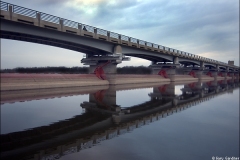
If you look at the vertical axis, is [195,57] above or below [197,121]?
above

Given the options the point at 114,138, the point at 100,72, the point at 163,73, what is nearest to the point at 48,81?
the point at 100,72

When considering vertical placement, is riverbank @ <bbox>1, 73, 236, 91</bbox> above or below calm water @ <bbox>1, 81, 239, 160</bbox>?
above

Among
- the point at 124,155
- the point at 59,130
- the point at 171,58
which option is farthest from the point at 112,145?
the point at 171,58

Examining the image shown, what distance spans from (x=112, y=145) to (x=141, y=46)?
42.0 meters

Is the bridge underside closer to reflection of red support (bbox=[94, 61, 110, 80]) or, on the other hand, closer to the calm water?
reflection of red support (bbox=[94, 61, 110, 80])

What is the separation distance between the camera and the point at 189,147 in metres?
8.54

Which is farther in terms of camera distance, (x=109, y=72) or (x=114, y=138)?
(x=109, y=72)

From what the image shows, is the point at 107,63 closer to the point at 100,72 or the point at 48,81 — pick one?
the point at 100,72

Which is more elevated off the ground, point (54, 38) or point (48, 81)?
point (54, 38)

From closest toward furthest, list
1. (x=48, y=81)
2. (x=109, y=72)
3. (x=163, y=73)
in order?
(x=48, y=81) → (x=109, y=72) → (x=163, y=73)

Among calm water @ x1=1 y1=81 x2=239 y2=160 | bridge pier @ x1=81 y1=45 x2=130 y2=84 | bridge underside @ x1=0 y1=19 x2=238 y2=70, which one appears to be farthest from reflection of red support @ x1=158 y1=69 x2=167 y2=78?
calm water @ x1=1 y1=81 x2=239 y2=160

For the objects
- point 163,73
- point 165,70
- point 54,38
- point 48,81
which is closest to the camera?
point 54,38

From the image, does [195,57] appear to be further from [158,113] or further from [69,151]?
[69,151]

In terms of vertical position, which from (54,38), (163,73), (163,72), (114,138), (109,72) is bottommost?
(114,138)
